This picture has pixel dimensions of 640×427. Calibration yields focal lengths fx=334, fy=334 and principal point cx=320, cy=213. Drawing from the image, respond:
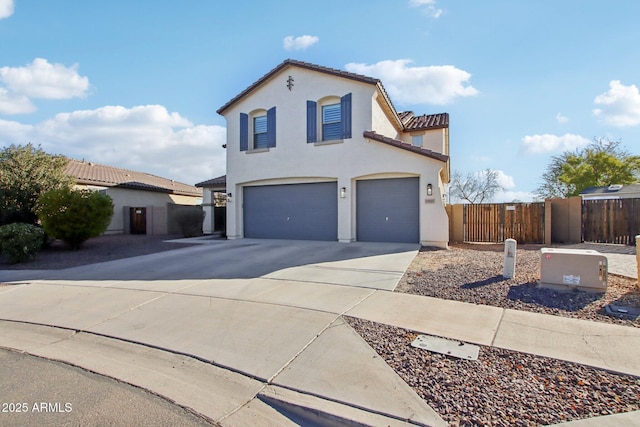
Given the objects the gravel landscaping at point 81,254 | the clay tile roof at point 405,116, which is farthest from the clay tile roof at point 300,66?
the gravel landscaping at point 81,254

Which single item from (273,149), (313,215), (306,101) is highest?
(306,101)

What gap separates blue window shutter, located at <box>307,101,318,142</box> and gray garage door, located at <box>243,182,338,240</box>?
206 cm

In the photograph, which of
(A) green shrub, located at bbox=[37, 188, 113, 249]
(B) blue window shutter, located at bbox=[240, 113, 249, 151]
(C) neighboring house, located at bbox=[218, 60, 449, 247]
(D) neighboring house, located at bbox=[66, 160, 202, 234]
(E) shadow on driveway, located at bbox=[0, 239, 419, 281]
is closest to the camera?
(E) shadow on driveway, located at bbox=[0, 239, 419, 281]

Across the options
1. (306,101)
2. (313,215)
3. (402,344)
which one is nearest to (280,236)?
(313,215)

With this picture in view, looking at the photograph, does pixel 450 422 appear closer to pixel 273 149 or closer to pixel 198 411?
pixel 198 411

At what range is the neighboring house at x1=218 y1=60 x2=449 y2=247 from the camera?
13.1 metres

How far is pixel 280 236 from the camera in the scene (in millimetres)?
15641

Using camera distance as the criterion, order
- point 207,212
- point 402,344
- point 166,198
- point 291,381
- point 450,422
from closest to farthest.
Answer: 1. point 450,422
2. point 291,381
3. point 402,344
4. point 207,212
5. point 166,198

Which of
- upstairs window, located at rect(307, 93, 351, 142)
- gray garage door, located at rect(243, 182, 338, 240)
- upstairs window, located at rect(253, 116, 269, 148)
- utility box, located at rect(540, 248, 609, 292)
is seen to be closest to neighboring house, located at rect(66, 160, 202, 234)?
gray garage door, located at rect(243, 182, 338, 240)

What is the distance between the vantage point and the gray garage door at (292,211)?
14.6m

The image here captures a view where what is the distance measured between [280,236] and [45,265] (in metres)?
8.54

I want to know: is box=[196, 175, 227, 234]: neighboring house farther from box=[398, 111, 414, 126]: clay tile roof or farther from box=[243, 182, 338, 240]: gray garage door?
box=[398, 111, 414, 126]: clay tile roof

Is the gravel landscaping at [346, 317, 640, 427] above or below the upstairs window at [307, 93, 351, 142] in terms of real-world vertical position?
below

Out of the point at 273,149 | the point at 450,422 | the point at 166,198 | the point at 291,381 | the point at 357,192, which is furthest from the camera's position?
the point at 166,198
